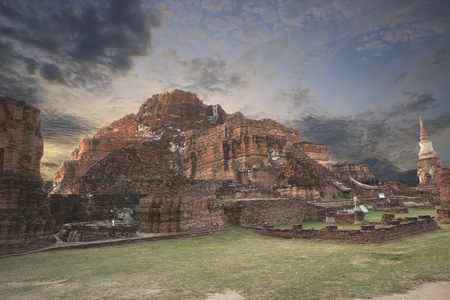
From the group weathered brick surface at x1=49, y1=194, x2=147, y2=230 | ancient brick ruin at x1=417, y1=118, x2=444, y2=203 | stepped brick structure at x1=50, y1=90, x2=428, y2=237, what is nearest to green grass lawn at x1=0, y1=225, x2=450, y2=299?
stepped brick structure at x1=50, y1=90, x2=428, y2=237

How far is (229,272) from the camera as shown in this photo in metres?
4.86

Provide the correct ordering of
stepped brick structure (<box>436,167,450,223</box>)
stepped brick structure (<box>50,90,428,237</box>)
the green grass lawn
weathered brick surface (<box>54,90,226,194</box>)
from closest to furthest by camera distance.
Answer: the green grass lawn
stepped brick structure (<box>436,167,450,223</box>)
stepped brick structure (<box>50,90,428,237</box>)
weathered brick surface (<box>54,90,226,194</box>)

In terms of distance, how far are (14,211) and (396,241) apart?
988 centimetres

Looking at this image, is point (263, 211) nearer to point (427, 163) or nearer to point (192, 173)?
point (192, 173)

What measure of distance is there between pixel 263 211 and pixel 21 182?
362 inches

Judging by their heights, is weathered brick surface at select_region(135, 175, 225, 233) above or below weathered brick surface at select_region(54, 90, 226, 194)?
below

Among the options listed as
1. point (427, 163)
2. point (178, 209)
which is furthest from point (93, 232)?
point (427, 163)

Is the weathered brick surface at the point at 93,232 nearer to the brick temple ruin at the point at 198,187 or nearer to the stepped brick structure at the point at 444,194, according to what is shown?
the brick temple ruin at the point at 198,187

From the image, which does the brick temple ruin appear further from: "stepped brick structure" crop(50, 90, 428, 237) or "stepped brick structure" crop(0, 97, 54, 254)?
"stepped brick structure" crop(0, 97, 54, 254)

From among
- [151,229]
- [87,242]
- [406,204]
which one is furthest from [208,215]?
[406,204]

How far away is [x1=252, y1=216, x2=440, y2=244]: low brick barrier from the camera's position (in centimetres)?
742

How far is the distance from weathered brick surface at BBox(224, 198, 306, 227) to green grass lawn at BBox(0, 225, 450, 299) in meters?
5.12

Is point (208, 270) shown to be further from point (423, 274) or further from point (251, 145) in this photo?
point (251, 145)

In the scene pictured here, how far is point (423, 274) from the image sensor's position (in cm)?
422
